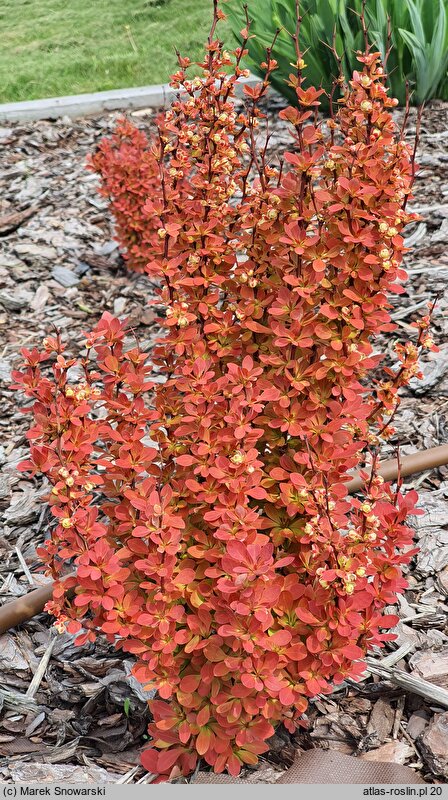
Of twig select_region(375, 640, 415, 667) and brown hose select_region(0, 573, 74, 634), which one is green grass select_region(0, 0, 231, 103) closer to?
brown hose select_region(0, 573, 74, 634)

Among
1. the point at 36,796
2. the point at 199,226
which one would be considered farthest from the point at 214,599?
the point at 199,226

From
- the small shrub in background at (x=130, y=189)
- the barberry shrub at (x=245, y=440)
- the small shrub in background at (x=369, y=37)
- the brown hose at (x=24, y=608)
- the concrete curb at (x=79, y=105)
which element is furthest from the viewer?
the concrete curb at (x=79, y=105)

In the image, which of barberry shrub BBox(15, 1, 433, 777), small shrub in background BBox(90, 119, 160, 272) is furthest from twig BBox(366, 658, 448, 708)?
small shrub in background BBox(90, 119, 160, 272)

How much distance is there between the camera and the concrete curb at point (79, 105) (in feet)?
17.2

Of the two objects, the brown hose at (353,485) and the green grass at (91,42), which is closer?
the brown hose at (353,485)

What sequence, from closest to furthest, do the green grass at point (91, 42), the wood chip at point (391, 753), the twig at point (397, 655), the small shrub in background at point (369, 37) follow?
the wood chip at point (391, 753)
the twig at point (397, 655)
the small shrub in background at point (369, 37)
the green grass at point (91, 42)

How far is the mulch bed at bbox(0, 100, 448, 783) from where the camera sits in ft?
5.68

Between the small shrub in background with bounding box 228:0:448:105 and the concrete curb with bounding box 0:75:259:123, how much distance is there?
960 mm

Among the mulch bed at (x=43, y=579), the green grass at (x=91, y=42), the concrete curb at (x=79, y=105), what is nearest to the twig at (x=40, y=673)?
the mulch bed at (x=43, y=579)

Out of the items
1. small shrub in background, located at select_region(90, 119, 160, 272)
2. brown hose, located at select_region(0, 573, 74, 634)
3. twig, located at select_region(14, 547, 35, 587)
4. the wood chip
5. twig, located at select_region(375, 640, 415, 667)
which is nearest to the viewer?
the wood chip

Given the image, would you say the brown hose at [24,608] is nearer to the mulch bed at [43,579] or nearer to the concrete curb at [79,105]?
the mulch bed at [43,579]

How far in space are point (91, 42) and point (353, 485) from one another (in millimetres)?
5973

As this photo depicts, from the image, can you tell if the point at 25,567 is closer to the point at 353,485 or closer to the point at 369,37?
the point at 353,485

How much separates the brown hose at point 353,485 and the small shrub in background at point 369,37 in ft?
6.93
